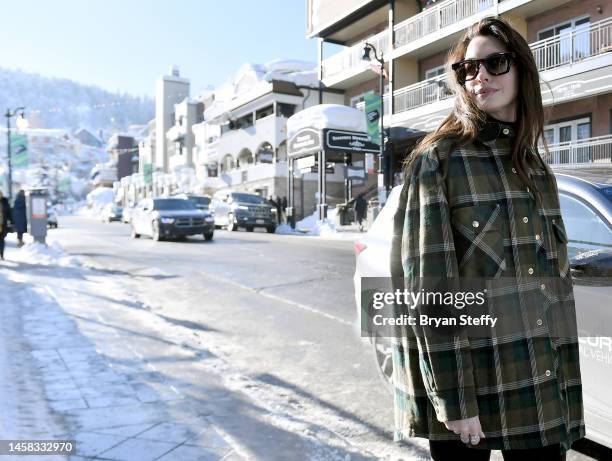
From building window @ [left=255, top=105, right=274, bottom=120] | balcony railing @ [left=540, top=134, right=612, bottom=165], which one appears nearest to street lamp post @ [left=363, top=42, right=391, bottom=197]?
balcony railing @ [left=540, top=134, right=612, bottom=165]

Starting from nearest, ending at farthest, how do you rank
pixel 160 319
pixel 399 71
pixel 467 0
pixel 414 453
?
pixel 414 453
pixel 160 319
pixel 467 0
pixel 399 71

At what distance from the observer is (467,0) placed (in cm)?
2195

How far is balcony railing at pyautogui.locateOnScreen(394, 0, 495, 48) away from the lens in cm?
2172

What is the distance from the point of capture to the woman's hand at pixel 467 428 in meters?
1.49

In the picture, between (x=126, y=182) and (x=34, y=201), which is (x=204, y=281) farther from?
(x=126, y=182)

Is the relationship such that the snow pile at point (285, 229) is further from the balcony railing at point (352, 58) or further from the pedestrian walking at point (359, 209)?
the balcony railing at point (352, 58)

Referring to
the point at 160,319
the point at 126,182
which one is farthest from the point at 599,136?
the point at 126,182

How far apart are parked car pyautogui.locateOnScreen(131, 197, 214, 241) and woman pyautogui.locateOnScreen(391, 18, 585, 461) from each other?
16003mm

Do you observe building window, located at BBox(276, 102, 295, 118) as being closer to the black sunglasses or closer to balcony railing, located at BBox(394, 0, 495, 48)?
balcony railing, located at BBox(394, 0, 495, 48)

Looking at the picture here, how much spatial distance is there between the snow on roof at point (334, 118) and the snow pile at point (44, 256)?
1550cm

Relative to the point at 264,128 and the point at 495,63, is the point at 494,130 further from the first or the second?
the point at 264,128

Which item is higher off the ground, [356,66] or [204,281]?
[356,66]

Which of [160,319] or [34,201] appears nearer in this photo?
[160,319]

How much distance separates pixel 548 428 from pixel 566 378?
0.18 metres
